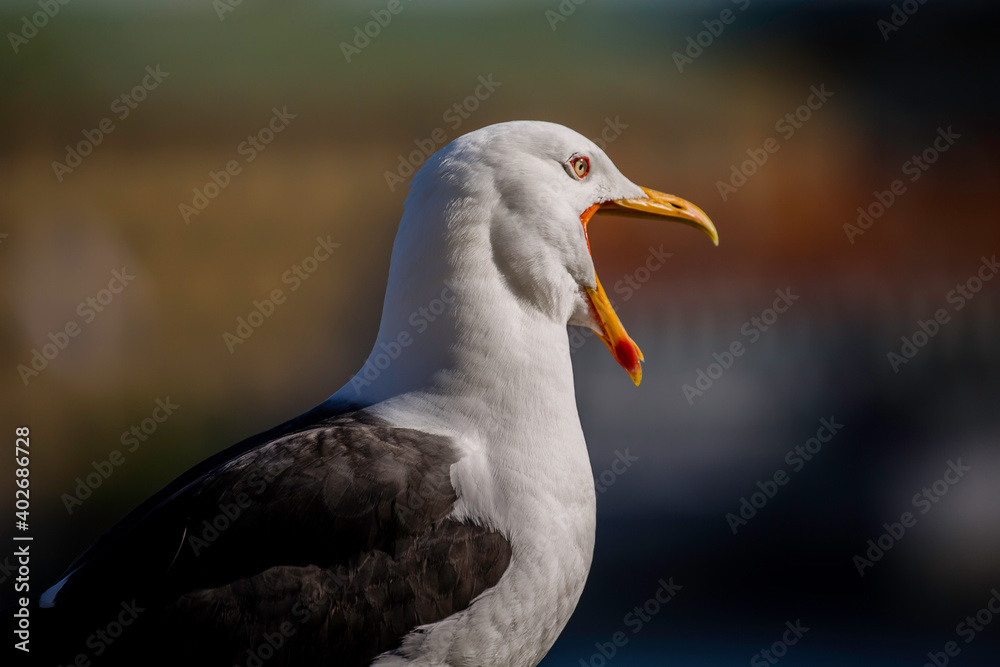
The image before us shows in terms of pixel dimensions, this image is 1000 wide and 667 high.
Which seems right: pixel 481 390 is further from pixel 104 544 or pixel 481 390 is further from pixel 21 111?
pixel 21 111

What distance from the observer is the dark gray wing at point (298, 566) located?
139cm

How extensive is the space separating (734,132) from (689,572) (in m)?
3.93

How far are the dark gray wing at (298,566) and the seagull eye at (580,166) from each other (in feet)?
2.22

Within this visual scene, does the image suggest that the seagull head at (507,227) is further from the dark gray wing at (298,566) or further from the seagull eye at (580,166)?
the dark gray wing at (298,566)

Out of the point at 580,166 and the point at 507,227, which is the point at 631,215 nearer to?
the point at 580,166

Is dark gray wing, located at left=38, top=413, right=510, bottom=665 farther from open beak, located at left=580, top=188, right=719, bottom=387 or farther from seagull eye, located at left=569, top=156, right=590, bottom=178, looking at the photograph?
seagull eye, located at left=569, top=156, right=590, bottom=178

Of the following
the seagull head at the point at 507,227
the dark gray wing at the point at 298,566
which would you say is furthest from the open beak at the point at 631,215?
the dark gray wing at the point at 298,566

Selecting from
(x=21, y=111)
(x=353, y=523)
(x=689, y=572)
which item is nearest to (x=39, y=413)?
(x=21, y=111)

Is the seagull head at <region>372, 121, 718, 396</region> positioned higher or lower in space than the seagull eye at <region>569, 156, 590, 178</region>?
lower

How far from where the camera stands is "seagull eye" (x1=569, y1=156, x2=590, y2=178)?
5.82 feet

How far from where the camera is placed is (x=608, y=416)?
22.1 feet

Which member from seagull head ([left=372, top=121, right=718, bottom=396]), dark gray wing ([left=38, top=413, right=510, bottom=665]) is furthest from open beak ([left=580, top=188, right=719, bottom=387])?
dark gray wing ([left=38, top=413, right=510, bottom=665])

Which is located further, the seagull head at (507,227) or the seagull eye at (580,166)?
the seagull eye at (580,166)

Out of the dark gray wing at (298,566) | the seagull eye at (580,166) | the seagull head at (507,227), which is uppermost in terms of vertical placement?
the seagull eye at (580,166)
